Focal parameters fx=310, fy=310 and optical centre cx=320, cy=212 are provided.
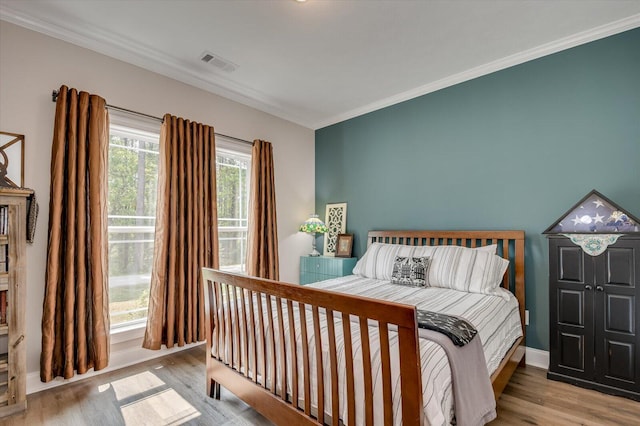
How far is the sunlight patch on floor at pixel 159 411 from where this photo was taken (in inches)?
74.4

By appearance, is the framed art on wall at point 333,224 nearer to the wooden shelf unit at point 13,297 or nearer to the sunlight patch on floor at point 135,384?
the sunlight patch on floor at point 135,384

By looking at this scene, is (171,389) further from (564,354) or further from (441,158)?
(441,158)

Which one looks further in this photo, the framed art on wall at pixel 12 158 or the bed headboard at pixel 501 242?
the bed headboard at pixel 501 242

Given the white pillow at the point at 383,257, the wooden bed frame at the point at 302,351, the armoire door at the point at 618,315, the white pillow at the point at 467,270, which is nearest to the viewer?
the wooden bed frame at the point at 302,351

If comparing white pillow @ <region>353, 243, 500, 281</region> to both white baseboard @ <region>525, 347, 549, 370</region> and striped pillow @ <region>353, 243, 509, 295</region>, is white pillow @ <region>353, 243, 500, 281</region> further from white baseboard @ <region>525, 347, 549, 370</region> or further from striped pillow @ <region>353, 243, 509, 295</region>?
white baseboard @ <region>525, 347, 549, 370</region>

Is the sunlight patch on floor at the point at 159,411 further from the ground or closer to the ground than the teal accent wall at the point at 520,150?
closer to the ground

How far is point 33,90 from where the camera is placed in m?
2.28

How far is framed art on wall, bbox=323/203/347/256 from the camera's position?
13.7 feet

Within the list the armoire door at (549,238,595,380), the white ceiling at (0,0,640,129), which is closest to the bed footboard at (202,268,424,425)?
the armoire door at (549,238,595,380)

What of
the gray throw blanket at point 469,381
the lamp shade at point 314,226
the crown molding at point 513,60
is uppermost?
the crown molding at point 513,60

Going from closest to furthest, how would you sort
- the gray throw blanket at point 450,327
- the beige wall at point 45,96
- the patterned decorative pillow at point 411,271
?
1. the gray throw blanket at point 450,327
2. the beige wall at point 45,96
3. the patterned decorative pillow at point 411,271

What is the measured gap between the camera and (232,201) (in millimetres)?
3707

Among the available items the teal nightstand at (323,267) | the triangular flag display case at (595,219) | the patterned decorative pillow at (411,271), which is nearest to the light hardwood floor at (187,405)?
the patterned decorative pillow at (411,271)

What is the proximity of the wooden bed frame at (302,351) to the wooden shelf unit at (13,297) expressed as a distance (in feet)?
3.75
